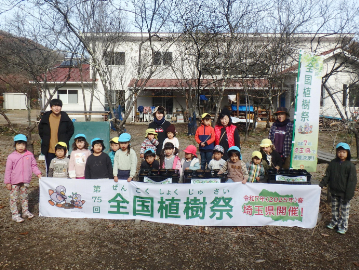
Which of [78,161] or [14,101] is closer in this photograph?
[78,161]

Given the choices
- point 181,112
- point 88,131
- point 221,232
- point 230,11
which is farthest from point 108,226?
point 181,112

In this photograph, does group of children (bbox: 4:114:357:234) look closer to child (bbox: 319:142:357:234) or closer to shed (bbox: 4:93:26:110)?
child (bbox: 319:142:357:234)

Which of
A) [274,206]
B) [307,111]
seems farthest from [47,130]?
[307,111]

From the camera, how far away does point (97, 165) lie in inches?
204

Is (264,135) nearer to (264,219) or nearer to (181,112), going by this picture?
(181,112)

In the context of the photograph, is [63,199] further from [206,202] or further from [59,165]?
[206,202]

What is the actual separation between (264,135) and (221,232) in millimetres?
12911

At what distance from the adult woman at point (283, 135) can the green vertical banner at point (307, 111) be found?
253mm

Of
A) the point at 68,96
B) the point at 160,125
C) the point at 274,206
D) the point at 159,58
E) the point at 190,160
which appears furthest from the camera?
the point at 68,96

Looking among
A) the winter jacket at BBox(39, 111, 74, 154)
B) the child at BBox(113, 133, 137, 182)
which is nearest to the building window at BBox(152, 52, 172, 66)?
the winter jacket at BBox(39, 111, 74, 154)

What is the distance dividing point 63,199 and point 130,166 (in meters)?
1.16

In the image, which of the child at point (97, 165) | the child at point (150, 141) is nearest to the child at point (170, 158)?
the child at point (150, 141)

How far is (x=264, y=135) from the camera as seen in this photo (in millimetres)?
16891

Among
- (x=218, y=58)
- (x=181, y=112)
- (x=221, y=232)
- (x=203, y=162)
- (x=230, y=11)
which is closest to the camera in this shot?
(x=221, y=232)
